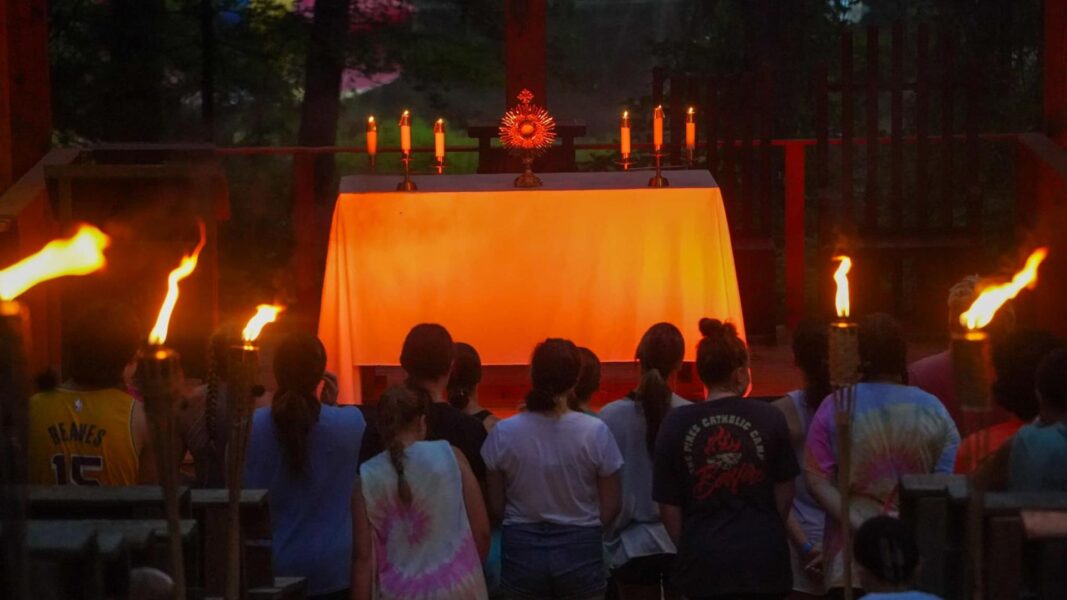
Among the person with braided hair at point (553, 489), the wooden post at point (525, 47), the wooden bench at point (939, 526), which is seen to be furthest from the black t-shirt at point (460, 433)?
the wooden post at point (525, 47)

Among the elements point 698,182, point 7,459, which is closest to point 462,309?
point 698,182

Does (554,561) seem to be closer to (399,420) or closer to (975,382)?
(399,420)

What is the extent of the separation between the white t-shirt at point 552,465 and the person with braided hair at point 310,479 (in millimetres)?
418

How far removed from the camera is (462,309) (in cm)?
832

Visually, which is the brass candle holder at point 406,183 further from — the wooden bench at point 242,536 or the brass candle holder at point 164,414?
the brass candle holder at point 164,414

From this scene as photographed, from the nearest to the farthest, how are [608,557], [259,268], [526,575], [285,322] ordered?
[526,575] < [608,557] < [285,322] < [259,268]

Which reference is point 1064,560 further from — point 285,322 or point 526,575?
point 285,322

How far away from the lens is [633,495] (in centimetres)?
527

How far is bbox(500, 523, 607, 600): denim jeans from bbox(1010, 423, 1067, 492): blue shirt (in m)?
1.29

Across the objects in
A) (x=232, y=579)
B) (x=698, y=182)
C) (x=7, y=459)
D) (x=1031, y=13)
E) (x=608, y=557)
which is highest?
(x=1031, y=13)

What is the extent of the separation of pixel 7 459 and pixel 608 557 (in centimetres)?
320

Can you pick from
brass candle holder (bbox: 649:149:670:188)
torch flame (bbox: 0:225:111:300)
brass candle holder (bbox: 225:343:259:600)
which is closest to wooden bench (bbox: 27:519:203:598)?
brass candle holder (bbox: 225:343:259:600)

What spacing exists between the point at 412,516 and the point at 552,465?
0.51 meters

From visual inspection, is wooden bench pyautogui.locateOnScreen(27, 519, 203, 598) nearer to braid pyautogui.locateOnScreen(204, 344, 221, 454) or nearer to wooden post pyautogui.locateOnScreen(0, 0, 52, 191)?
braid pyautogui.locateOnScreen(204, 344, 221, 454)
